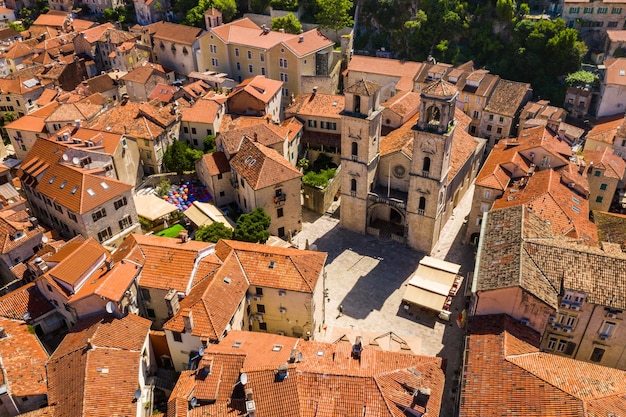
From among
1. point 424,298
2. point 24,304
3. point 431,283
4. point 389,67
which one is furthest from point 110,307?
point 389,67

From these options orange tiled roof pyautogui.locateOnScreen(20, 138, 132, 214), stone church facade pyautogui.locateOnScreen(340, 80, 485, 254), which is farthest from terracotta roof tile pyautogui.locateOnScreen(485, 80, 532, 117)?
orange tiled roof pyautogui.locateOnScreen(20, 138, 132, 214)

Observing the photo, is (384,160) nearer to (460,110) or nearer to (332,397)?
(460,110)

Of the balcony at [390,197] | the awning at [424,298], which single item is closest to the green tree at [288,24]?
the balcony at [390,197]

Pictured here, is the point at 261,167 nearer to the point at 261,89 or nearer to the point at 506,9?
the point at 261,89

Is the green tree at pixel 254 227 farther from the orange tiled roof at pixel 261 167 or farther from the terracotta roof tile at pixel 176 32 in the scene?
the terracotta roof tile at pixel 176 32

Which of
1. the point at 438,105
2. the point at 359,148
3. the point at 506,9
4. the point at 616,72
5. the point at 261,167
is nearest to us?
the point at 438,105
